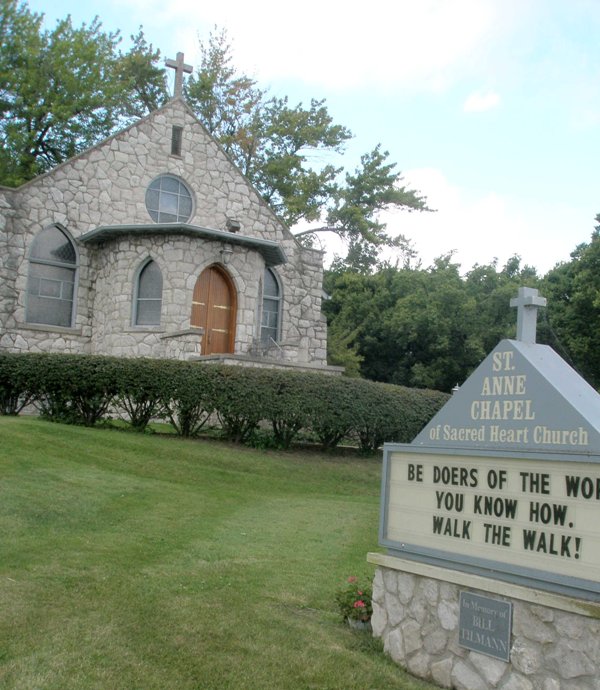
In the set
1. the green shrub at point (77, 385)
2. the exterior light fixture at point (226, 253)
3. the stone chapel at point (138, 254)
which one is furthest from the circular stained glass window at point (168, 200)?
the green shrub at point (77, 385)

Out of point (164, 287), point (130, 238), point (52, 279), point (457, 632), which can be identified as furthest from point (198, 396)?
A: point (457, 632)

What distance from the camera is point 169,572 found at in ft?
24.4

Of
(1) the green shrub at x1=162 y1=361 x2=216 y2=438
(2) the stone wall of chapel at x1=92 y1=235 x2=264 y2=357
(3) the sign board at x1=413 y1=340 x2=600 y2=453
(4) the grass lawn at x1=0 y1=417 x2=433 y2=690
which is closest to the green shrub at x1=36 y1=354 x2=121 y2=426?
(1) the green shrub at x1=162 y1=361 x2=216 y2=438

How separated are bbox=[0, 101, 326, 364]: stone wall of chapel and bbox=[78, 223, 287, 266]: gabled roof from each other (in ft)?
0.62

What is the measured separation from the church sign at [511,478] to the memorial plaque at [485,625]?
0.18 m

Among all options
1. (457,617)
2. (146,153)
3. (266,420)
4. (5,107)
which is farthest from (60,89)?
(457,617)

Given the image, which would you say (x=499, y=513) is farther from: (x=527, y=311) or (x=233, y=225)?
(x=233, y=225)

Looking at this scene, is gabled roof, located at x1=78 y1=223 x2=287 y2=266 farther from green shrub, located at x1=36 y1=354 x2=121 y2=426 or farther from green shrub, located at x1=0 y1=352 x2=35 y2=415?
green shrub, located at x1=36 y1=354 x2=121 y2=426

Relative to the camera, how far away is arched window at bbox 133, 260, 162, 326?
798 inches

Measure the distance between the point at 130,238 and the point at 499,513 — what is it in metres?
16.4

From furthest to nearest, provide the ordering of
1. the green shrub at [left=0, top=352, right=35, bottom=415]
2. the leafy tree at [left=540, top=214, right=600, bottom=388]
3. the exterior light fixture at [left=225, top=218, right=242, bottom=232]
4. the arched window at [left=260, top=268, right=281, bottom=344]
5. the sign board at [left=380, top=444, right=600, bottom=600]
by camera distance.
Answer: the leafy tree at [left=540, top=214, right=600, bottom=388], the arched window at [left=260, top=268, right=281, bottom=344], the exterior light fixture at [left=225, top=218, right=242, bottom=232], the green shrub at [left=0, top=352, right=35, bottom=415], the sign board at [left=380, top=444, right=600, bottom=600]

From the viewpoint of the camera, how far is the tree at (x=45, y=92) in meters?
30.6

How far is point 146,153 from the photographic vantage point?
22.2 metres

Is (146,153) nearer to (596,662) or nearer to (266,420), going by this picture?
(266,420)
